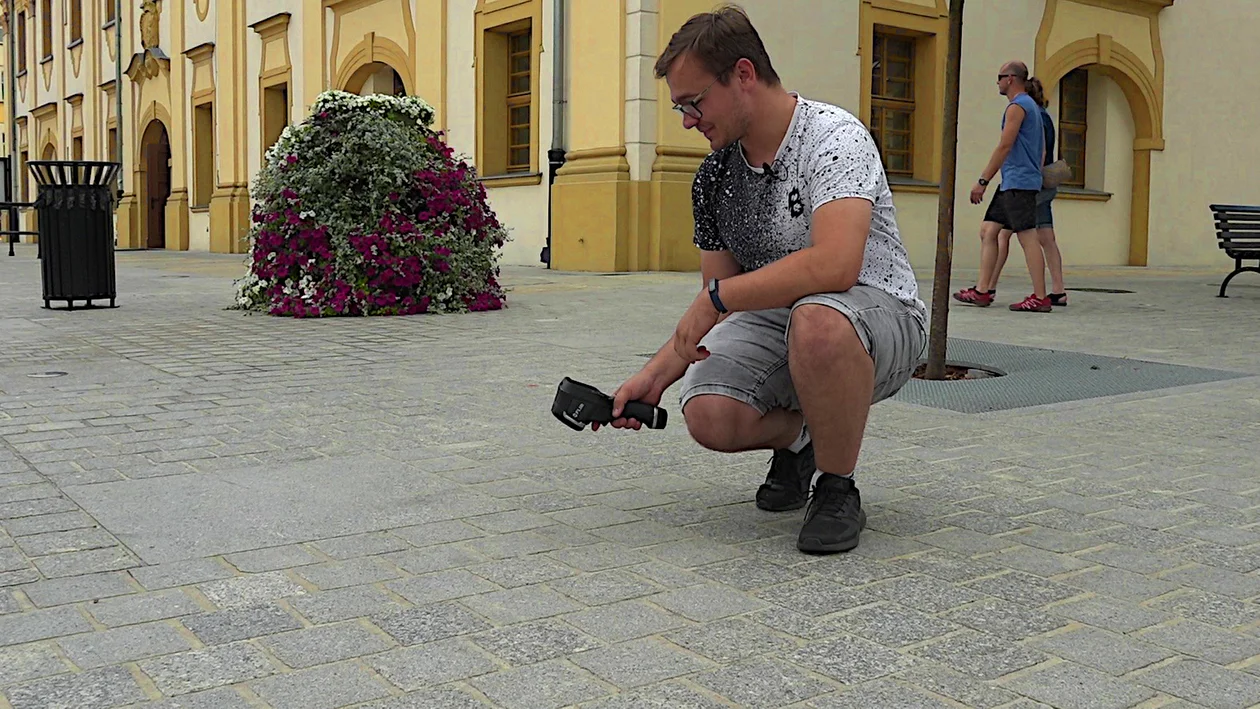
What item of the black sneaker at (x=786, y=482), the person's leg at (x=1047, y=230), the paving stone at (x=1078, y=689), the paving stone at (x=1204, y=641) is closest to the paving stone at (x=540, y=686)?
the paving stone at (x=1078, y=689)

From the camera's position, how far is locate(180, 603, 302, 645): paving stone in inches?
99.3

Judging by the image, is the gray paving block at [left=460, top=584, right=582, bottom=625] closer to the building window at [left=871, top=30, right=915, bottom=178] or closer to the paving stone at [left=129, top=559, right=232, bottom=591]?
the paving stone at [left=129, top=559, right=232, bottom=591]

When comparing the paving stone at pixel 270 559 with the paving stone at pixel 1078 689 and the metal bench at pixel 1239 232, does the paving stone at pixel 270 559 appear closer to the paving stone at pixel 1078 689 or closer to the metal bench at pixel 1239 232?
the paving stone at pixel 1078 689

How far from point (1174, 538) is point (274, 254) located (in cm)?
734

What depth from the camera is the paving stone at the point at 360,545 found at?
3123mm

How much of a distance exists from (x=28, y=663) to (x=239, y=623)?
1.26ft

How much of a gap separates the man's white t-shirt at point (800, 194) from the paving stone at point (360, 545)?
3.57ft

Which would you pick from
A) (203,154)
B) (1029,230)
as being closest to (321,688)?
(1029,230)

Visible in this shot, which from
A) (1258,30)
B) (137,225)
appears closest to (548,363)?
(1258,30)

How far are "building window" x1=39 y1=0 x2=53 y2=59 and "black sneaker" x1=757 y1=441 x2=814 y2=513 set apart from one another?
39.5m

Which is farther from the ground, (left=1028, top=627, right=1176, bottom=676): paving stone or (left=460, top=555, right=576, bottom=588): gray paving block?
(left=460, top=555, right=576, bottom=588): gray paving block

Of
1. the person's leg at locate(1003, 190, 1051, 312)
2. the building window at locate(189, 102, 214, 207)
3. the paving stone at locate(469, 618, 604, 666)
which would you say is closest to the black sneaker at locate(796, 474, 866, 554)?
the paving stone at locate(469, 618, 604, 666)

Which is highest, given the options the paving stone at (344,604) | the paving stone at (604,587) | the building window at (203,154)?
the building window at (203,154)

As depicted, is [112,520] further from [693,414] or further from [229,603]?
[693,414]
